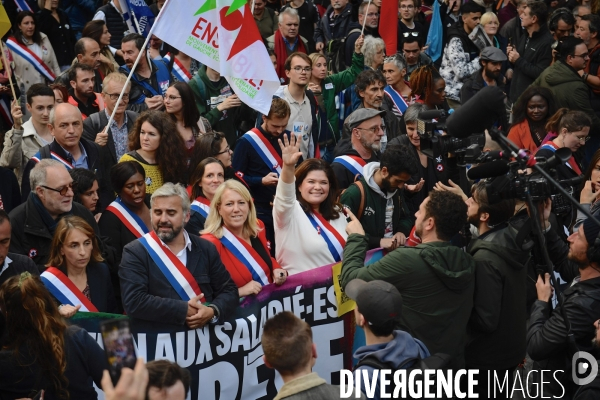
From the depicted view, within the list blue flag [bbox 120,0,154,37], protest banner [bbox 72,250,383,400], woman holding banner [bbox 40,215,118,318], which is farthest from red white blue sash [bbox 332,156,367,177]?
blue flag [bbox 120,0,154,37]

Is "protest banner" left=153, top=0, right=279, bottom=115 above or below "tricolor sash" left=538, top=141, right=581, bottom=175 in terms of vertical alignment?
above

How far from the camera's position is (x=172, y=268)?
575 centimetres

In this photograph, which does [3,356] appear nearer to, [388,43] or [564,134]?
[564,134]

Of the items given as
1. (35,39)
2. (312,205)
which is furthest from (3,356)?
(35,39)

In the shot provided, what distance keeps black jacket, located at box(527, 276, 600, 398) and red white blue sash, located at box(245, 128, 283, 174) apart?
332cm

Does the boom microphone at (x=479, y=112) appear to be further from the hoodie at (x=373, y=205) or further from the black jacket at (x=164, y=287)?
the hoodie at (x=373, y=205)

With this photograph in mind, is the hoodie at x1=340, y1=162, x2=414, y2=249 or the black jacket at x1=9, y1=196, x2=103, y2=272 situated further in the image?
the hoodie at x1=340, y1=162, x2=414, y2=249

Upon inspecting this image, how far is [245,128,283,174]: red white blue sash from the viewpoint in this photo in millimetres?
8125

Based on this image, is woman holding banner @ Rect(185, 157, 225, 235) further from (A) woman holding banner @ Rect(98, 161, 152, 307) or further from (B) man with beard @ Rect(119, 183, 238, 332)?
(B) man with beard @ Rect(119, 183, 238, 332)

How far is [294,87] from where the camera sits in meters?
9.41

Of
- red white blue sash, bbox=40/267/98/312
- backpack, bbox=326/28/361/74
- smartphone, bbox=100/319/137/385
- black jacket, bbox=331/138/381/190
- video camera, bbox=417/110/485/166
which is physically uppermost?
backpack, bbox=326/28/361/74

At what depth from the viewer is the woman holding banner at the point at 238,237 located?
6.23 metres

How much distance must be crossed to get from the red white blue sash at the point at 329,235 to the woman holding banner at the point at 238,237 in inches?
16.8

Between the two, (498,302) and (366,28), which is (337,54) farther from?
(498,302)
